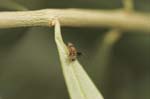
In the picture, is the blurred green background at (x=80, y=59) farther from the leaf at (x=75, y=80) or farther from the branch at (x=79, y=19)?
the leaf at (x=75, y=80)

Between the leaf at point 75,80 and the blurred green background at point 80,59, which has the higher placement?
the blurred green background at point 80,59

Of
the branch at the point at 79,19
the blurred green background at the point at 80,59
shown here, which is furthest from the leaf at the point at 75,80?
the blurred green background at the point at 80,59

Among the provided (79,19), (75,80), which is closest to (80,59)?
(79,19)

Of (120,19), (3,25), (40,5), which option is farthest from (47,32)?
(3,25)

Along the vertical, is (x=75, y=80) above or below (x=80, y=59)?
below

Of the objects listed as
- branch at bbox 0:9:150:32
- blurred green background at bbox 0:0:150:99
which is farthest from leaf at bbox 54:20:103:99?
blurred green background at bbox 0:0:150:99

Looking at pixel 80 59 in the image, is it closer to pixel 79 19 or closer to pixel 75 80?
pixel 79 19
